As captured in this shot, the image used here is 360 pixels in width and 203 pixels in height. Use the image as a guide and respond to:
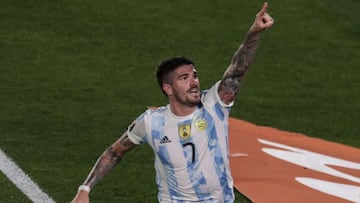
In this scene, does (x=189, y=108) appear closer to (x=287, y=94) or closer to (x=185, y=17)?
(x=287, y=94)

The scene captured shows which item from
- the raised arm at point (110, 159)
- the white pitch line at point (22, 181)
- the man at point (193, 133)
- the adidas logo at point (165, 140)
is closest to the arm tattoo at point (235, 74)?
the man at point (193, 133)

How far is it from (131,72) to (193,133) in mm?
7497

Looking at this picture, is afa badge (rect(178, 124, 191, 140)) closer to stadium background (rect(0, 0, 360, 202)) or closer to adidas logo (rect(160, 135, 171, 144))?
adidas logo (rect(160, 135, 171, 144))

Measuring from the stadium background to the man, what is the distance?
8.37ft

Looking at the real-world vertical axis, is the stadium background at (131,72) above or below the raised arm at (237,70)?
below

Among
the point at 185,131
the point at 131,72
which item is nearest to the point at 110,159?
the point at 185,131

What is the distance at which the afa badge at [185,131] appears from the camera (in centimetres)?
829

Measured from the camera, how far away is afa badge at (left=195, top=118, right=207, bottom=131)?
8250mm

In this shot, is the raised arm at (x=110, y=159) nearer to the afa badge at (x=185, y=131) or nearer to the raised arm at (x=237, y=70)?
the afa badge at (x=185, y=131)

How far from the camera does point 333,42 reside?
1778 centimetres

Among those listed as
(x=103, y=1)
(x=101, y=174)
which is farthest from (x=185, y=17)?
(x=101, y=174)

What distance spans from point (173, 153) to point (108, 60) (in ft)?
26.3

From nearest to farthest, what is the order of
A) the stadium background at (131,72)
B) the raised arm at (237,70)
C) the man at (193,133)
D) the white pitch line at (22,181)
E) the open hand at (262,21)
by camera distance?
1. the open hand at (262,21)
2. the raised arm at (237,70)
3. the man at (193,133)
4. the white pitch line at (22,181)
5. the stadium background at (131,72)

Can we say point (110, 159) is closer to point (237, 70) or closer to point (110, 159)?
point (110, 159)
